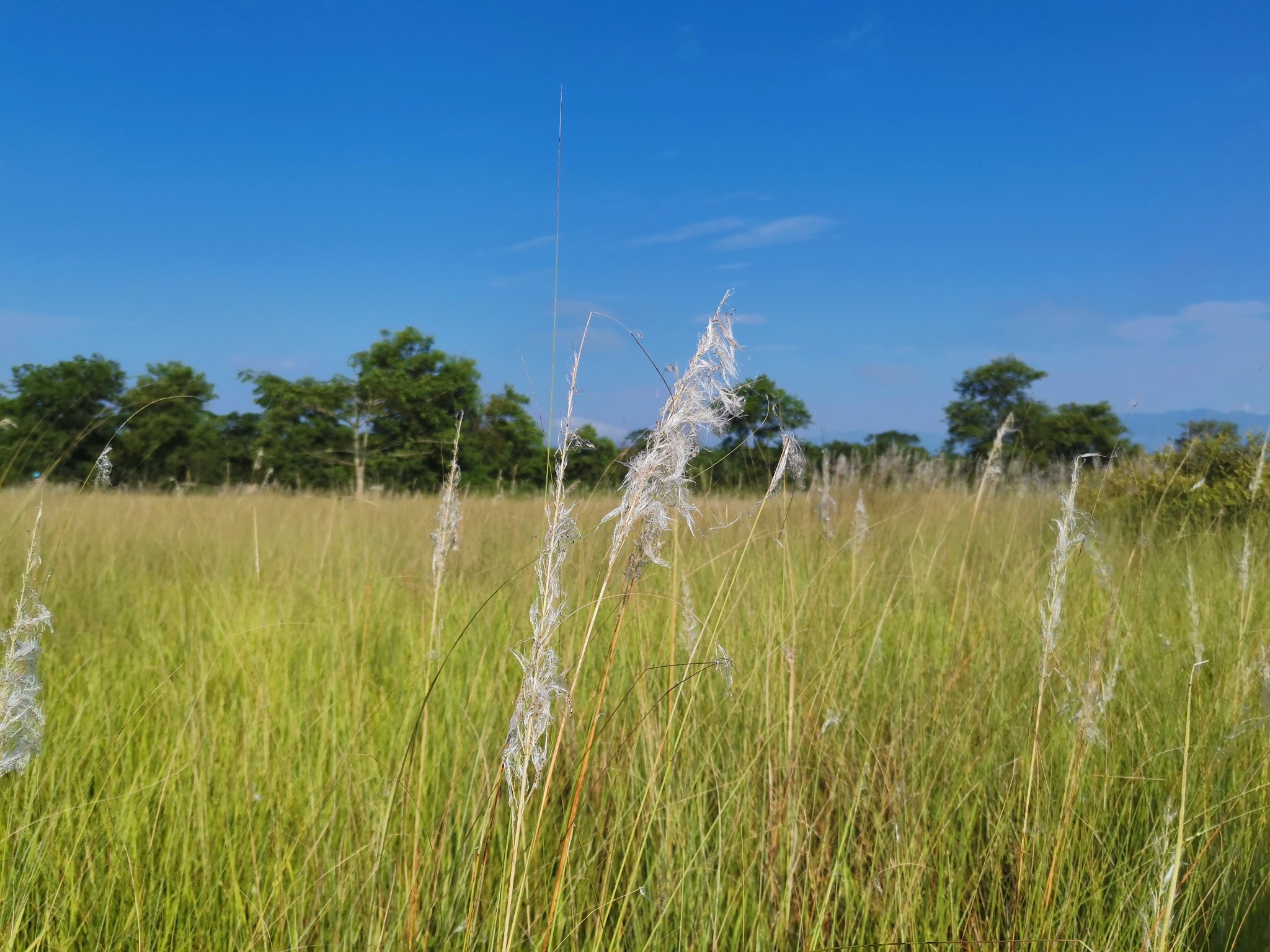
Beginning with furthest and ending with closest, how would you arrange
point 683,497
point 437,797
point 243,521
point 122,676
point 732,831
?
point 243,521
point 122,676
point 437,797
point 732,831
point 683,497

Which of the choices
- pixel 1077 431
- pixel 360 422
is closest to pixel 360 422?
pixel 360 422

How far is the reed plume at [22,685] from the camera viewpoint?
1.27 meters

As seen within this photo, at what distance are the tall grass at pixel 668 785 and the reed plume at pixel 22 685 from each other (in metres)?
0.42

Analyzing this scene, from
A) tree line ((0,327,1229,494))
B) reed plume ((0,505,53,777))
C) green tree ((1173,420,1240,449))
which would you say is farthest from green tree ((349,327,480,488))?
reed plume ((0,505,53,777))

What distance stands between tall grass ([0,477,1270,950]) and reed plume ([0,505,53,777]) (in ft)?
1.37

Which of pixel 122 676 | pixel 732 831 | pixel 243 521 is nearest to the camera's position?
pixel 732 831

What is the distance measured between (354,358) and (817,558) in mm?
36008

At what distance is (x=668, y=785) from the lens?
1820 mm

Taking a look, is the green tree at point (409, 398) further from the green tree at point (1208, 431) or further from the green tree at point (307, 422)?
the green tree at point (1208, 431)

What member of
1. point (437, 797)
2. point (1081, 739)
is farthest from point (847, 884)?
point (437, 797)

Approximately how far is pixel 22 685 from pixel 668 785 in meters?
1.27

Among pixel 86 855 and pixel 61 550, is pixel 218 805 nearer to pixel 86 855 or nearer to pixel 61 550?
pixel 86 855

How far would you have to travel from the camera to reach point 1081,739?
1677mm

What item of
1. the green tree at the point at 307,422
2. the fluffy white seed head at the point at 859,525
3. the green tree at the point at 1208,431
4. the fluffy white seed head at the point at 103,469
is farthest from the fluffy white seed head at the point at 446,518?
the green tree at the point at 307,422
